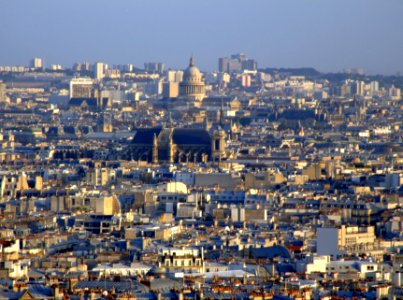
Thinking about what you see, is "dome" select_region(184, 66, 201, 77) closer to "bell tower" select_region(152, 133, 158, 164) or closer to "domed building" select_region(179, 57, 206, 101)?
"domed building" select_region(179, 57, 206, 101)

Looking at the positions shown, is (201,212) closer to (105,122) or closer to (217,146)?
(217,146)

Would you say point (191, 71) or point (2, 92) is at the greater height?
point (191, 71)

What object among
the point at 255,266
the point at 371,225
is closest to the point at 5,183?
the point at 371,225

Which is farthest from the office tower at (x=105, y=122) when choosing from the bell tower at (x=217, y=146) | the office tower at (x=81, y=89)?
the bell tower at (x=217, y=146)

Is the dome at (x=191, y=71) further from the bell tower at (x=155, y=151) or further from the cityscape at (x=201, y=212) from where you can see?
the bell tower at (x=155, y=151)

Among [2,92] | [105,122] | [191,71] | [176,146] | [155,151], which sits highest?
[191,71]

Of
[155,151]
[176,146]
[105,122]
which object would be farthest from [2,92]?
[155,151]

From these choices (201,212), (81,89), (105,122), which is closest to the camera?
(201,212)

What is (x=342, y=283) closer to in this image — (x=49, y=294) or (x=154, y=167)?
(x=49, y=294)
